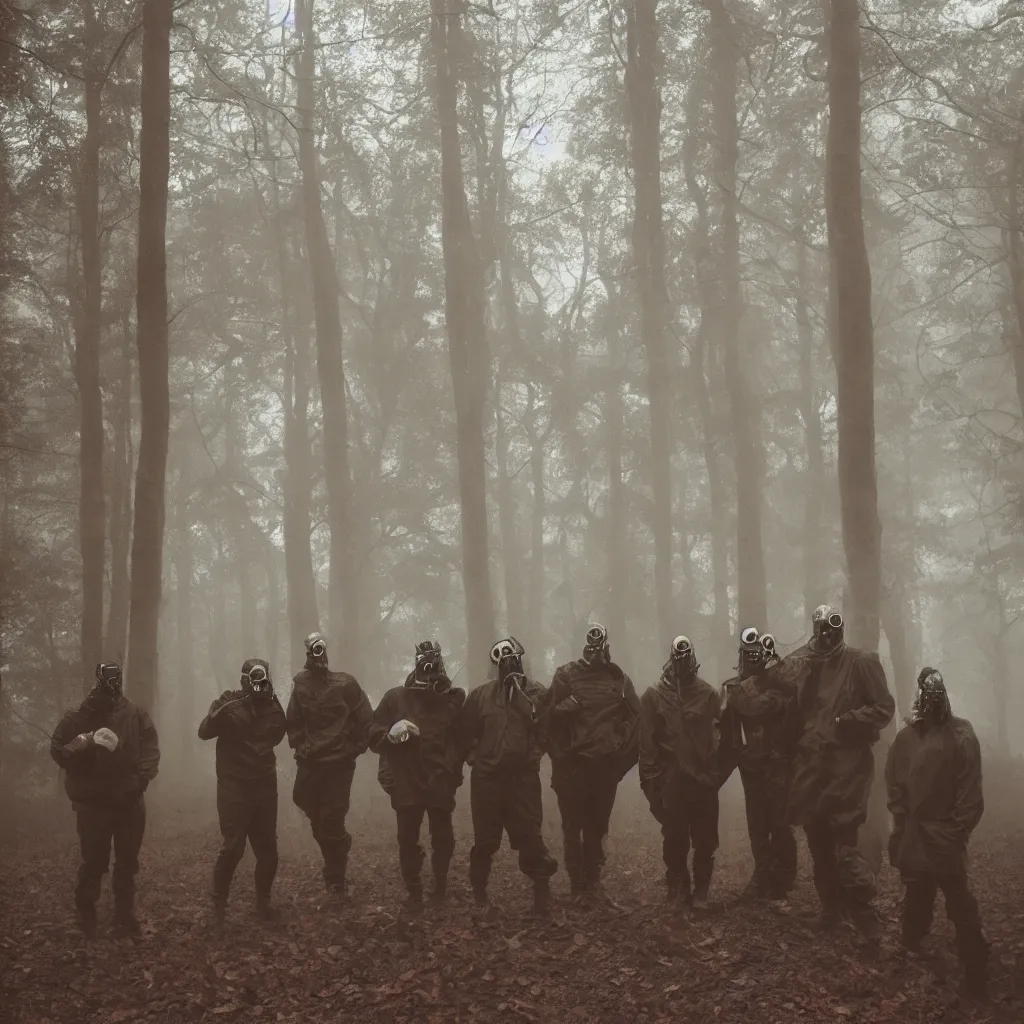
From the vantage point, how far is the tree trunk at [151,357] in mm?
12383

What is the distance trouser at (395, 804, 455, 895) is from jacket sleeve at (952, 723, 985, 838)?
13.8ft

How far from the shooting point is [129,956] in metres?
7.97

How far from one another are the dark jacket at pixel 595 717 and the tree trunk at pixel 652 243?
10.2m

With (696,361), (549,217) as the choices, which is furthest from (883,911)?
(549,217)

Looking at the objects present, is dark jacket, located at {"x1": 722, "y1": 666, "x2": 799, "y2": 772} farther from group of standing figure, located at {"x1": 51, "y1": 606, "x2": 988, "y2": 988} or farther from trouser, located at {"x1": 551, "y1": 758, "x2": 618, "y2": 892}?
trouser, located at {"x1": 551, "y1": 758, "x2": 618, "y2": 892}

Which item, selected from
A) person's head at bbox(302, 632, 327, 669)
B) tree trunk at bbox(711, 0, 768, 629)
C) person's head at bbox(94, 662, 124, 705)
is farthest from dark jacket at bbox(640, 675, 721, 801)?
tree trunk at bbox(711, 0, 768, 629)

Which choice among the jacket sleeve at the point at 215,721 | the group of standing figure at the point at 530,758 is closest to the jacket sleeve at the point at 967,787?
the group of standing figure at the point at 530,758

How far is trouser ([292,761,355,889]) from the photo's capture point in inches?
361

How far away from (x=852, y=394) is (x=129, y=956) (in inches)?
361

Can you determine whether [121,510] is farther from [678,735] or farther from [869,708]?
[869,708]

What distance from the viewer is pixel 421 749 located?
29.2ft

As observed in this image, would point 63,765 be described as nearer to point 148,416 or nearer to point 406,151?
point 148,416

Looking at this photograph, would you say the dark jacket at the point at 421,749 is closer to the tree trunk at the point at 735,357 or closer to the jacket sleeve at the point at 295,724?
the jacket sleeve at the point at 295,724

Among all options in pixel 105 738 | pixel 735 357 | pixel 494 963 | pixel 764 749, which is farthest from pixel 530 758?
pixel 735 357
